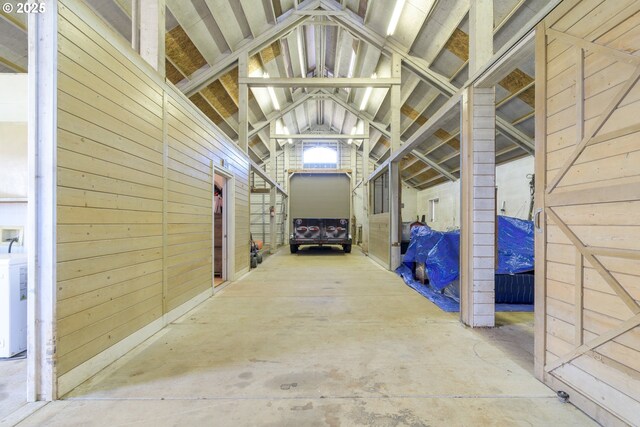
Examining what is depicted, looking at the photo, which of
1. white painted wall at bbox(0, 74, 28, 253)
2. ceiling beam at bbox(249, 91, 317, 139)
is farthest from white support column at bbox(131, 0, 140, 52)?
ceiling beam at bbox(249, 91, 317, 139)

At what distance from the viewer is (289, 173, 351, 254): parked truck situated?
392 inches

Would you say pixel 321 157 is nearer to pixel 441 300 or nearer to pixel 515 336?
pixel 441 300

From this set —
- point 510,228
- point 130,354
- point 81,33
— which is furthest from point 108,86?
point 510,228

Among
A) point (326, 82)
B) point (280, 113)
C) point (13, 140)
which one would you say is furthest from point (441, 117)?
point (280, 113)

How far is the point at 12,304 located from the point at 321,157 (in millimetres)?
14190

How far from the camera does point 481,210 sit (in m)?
3.03

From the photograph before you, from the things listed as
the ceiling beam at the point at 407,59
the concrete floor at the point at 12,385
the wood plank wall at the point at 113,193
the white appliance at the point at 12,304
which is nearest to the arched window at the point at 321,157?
the ceiling beam at the point at 407,59

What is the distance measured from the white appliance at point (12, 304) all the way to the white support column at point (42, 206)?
0.81 metres

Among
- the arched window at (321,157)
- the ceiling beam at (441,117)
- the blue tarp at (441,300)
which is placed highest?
the arched window at (321,157)

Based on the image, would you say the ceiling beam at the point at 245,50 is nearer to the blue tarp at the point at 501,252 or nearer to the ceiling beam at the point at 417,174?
the blue tarp at the point at 501,252

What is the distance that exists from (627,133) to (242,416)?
8.50 feet

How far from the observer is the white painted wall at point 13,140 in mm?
2670

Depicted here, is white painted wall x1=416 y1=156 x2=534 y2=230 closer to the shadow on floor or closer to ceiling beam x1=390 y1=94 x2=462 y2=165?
ceiling beam x1=390 y1=94 x2=462 y2=165

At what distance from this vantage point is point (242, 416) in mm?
1645
